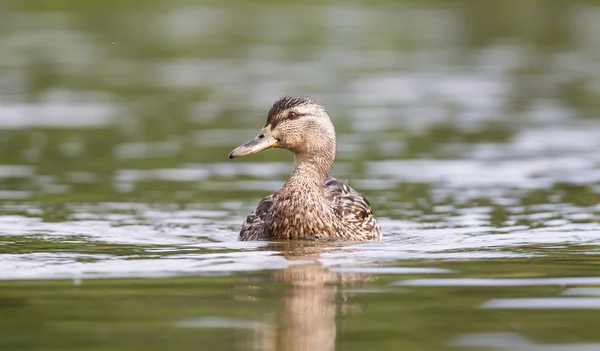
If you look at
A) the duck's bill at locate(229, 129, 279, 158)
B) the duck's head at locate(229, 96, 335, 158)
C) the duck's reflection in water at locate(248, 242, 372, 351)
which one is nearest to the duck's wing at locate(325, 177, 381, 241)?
the duck's head at locate(229, 96, 335, 158)

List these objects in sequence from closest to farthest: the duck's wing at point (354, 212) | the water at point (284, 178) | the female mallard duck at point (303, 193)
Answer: the water at point (284, 178) → the female mallard duck at point (303, 193) → the duck's wing at point (354, 212)

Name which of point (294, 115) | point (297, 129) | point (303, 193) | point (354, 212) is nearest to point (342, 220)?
point (354, 212)

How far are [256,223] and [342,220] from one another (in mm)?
758

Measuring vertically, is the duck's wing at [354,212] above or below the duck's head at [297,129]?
below

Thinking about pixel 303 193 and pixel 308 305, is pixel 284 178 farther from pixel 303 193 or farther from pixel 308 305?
pixel 308 305

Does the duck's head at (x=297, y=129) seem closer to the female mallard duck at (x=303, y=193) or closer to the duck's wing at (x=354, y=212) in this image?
the female mallard duck at (x=303, y=193)

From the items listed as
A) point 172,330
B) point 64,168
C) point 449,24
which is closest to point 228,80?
point 64,168

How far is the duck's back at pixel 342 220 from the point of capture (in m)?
12.3

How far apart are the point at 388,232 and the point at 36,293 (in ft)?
16.8

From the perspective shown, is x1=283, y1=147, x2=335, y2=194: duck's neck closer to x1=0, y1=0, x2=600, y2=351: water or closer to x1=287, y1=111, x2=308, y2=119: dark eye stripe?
Result: x1=287, y1=111, x2=308, y2=119: dark eye stripe

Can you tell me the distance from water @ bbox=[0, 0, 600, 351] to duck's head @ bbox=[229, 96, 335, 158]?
969mm

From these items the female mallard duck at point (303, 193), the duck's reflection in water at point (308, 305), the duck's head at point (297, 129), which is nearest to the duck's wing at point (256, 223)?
the female mallard duck at point (303, 193)

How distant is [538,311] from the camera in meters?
8.34

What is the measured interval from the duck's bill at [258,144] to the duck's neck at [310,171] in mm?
340
